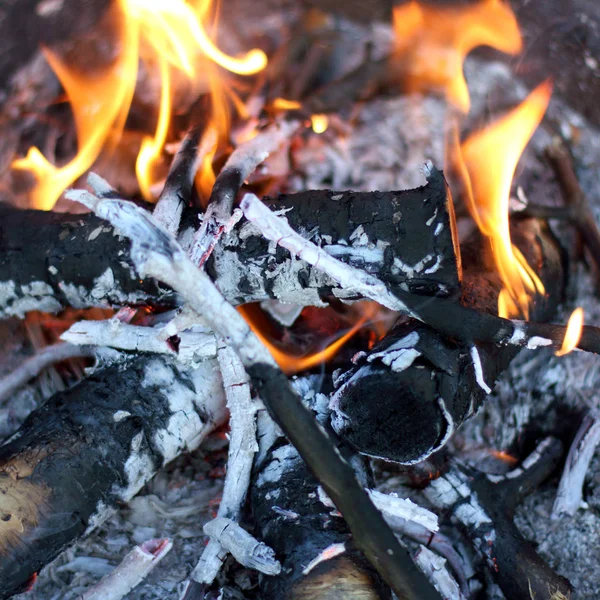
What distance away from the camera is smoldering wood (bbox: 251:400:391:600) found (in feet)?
2.88

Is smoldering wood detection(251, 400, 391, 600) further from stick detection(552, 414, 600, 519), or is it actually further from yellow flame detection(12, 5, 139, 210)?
yellow flame detection(12, 5, 139, 210)

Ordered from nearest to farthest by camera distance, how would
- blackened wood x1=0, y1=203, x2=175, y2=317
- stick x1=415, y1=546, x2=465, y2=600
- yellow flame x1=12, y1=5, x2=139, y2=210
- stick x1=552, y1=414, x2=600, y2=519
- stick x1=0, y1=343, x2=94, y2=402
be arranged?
stick x1=415, y1=546, x2=465, y2=600 → blackened wood x1=0, y1=203, x2=175, y2=317 → stick x1=552, y1=414, x2=600, y2=519 → stick x1=0, y1=343, x2=94, y2=402 → yellow flame x1=12, y1=5, x2=139, y2=210

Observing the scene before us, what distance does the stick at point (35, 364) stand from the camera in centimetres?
140

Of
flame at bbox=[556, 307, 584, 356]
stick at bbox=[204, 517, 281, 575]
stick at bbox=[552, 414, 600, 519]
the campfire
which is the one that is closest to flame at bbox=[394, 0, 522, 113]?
the campfire

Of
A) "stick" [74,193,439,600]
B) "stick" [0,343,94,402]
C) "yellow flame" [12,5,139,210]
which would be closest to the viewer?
"stick" [74,193,439,600]

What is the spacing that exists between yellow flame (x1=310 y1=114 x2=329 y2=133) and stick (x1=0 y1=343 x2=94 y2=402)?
2.93ft

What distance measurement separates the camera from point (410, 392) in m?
0.89

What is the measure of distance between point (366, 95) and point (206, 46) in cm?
50

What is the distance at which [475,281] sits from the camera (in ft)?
3.85

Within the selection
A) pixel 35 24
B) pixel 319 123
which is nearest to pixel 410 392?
pixel 319 123

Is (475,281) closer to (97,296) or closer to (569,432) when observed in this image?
(569,432)

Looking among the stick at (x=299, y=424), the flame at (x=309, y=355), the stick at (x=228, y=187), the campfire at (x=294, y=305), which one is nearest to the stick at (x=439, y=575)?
the campfire at (x=294, y=305)

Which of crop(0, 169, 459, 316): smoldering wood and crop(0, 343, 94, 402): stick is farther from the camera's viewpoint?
crop(0, 343, 94, 402): stick

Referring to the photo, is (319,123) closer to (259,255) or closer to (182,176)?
(182,176)
